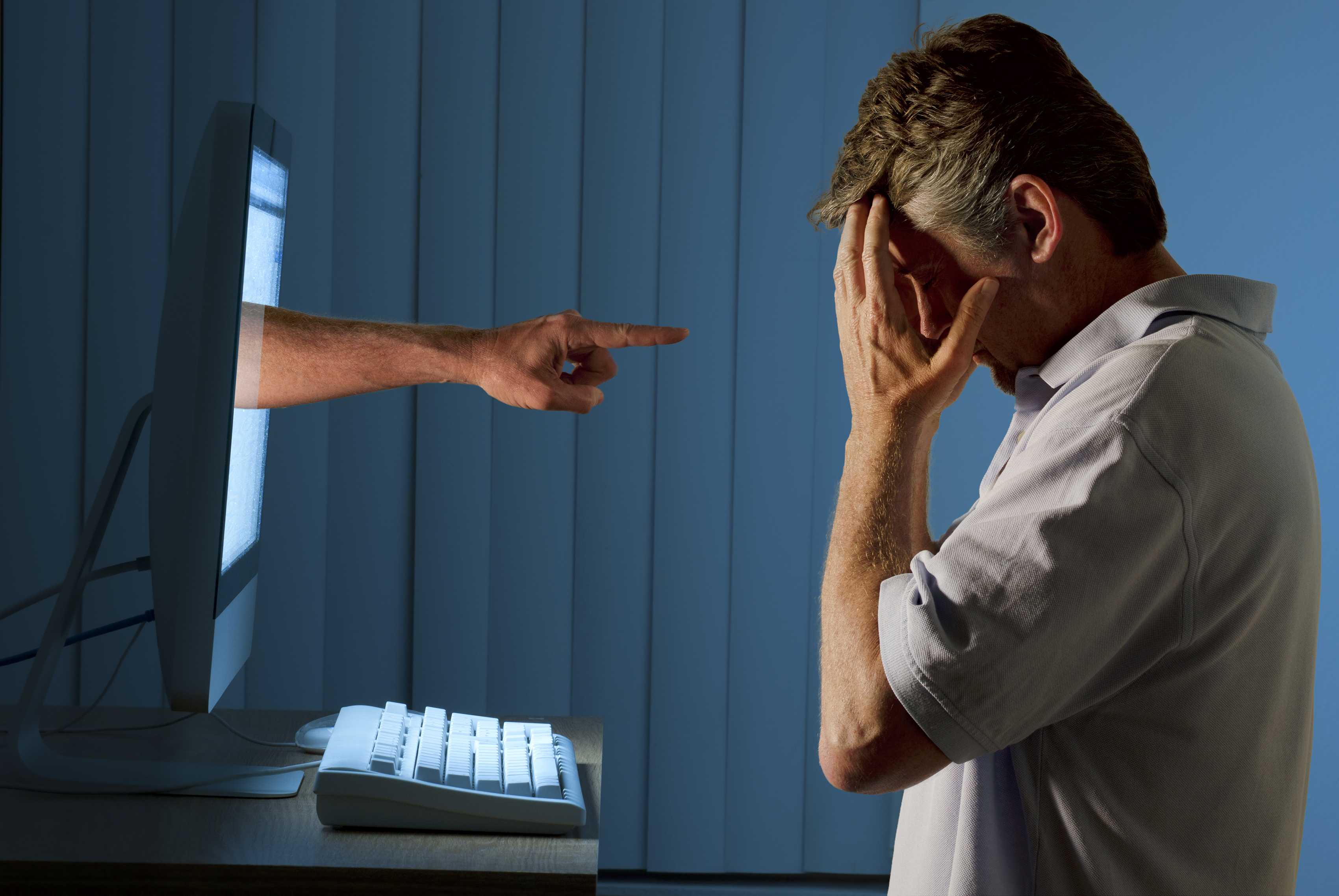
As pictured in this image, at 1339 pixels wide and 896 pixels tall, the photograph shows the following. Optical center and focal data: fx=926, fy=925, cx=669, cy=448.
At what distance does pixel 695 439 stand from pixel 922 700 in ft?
4.23

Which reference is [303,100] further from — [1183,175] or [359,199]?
[1183,175]

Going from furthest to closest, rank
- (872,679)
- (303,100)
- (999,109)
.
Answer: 1. (303,100)
2. (999,109)
3. (872,679)

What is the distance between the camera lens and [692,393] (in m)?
1.97

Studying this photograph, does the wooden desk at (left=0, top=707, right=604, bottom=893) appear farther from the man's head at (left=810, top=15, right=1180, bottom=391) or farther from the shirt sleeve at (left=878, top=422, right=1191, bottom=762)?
the man's head at (left=810, top=15, right=1180, bottom=391)

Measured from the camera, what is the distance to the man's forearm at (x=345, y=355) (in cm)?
125

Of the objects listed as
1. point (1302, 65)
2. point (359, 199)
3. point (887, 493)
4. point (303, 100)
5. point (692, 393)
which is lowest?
point (887, 493)

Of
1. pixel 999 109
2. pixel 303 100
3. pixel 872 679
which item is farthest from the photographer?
pixel 303 100

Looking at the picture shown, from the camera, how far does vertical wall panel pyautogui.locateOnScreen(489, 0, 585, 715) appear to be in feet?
6.39

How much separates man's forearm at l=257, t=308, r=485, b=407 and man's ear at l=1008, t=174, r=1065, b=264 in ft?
2.30

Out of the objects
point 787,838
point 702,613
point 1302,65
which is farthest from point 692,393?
point 1302,65

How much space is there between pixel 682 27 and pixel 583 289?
59 cm

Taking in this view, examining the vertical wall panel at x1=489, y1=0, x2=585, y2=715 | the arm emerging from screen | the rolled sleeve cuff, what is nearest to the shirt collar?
the rolled sleeve cuff

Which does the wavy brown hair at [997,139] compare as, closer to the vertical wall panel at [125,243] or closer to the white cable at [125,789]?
the white cable at [125,789]

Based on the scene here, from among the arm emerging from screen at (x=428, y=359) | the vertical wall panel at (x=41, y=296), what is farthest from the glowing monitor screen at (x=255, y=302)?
the vertical wall panel at (x=41, y=296)
